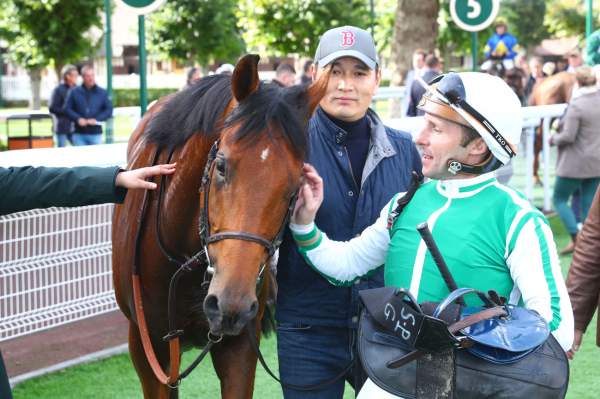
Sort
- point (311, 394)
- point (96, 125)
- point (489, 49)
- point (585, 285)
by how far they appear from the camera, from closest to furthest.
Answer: point (311, 394) → point (585, 285) → point (96, 125) → point (489, 49)

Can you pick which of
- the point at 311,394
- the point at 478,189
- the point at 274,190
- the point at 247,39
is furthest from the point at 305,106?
the point at 247,39

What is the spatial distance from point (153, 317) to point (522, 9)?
5571cm

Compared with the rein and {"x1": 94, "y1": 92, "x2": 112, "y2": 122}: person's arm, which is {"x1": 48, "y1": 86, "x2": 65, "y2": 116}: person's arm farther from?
the rein

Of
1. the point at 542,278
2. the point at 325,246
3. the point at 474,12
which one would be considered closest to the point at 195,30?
the point at 474,12

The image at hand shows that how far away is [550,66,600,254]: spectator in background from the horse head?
265 inches

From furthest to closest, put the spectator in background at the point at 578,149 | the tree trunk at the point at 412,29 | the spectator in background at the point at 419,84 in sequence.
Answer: the tree trunk at the point at 412,29 → the spectator in background at the point at 419,84 → the spectator in background at the point at 578,149

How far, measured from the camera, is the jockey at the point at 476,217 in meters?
2.33

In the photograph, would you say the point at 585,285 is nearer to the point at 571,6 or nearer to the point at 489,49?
the point at 489,49

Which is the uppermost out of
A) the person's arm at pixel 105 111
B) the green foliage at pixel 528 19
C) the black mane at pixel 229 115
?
the green foliage at pixel 528 19

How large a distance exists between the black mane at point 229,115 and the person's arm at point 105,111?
1133 centimetres

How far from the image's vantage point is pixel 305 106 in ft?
9.36

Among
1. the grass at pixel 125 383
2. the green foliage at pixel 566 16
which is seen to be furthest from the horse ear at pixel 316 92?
the green foliage at pixel 566 16

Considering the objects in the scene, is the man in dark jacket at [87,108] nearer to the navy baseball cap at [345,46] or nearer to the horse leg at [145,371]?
the horse leg at [145,371]

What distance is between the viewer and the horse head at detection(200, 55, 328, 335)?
8.29 feet
